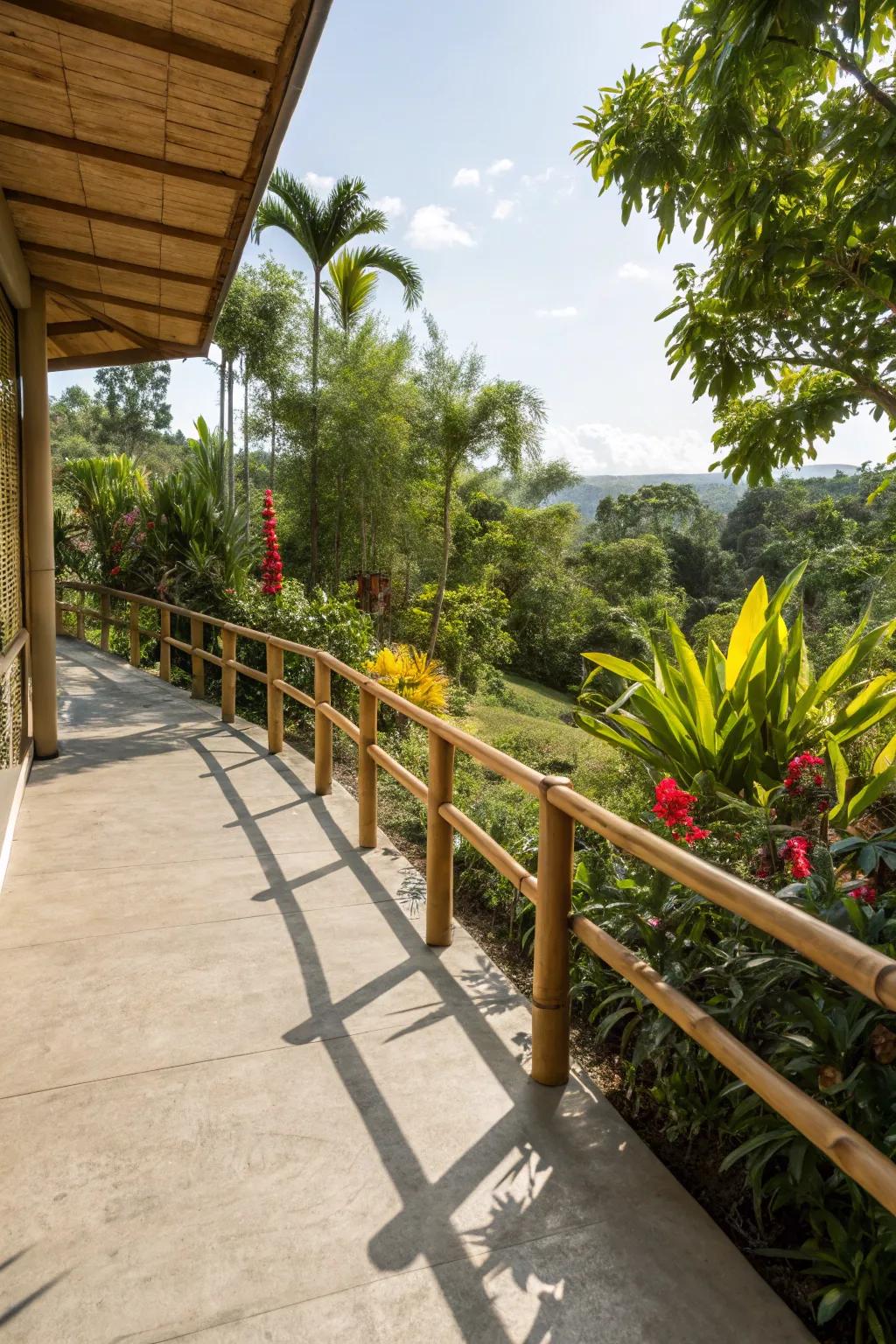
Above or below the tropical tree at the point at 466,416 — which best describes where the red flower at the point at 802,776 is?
below

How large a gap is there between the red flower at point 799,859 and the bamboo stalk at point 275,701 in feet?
11.6

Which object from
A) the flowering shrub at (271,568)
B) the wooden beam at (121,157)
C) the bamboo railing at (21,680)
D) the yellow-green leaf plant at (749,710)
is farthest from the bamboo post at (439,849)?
the flowering shrub at (271,568)

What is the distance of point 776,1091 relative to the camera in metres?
1.32

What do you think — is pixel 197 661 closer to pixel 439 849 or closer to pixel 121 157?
pixel 121 157

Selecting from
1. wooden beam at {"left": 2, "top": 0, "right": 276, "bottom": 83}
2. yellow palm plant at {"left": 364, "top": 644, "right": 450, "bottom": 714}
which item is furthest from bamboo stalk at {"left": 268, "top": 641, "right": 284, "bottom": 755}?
wooden beam at {"left": 2, "top": 0, "right": 276, "bottom": 83}

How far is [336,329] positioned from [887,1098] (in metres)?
15.9

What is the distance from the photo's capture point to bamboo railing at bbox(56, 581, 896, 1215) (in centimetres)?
119

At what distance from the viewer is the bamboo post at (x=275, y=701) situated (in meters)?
5.26

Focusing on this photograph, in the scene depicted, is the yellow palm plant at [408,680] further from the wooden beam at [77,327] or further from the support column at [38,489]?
the wooden beam at [77,327]

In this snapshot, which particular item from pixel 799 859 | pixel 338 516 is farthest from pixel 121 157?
pixel 338 516

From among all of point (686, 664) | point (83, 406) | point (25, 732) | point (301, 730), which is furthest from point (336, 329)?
point (83, 406)

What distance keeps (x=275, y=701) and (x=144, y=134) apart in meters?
3.26

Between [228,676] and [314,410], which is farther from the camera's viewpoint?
[314,410]

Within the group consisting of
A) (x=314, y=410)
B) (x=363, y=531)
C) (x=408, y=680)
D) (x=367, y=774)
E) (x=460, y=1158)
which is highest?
(x=314, y=410)
